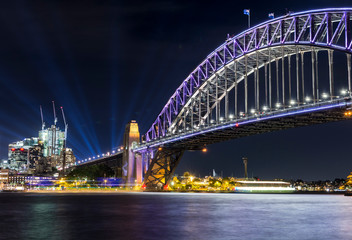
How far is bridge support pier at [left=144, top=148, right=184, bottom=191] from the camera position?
100 m

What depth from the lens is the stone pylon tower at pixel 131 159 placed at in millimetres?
114856

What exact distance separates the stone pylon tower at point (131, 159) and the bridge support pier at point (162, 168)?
35.5 feet

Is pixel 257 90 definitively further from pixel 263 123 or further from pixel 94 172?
pixel 94 172

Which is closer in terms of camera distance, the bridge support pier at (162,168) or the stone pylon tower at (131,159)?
the bridge support pier at (162,168)

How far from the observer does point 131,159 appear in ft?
378

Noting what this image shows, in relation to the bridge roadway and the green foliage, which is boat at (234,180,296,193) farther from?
the bridge roadway

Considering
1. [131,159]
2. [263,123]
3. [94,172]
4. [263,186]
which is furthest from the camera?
[94,172]

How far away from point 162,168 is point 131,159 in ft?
52.7

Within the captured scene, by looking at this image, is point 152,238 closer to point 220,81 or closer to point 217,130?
point 217,130

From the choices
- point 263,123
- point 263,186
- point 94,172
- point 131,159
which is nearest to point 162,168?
point 131,159

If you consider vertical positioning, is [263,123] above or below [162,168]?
above

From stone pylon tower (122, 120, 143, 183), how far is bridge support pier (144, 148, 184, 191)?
35.5ft

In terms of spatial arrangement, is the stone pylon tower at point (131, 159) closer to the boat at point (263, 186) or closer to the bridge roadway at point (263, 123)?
the bridge roadway at point (263, 123)

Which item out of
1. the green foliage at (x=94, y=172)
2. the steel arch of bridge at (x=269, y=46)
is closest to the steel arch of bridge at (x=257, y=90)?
the steel arch of bridge at (x=269, y=46)
